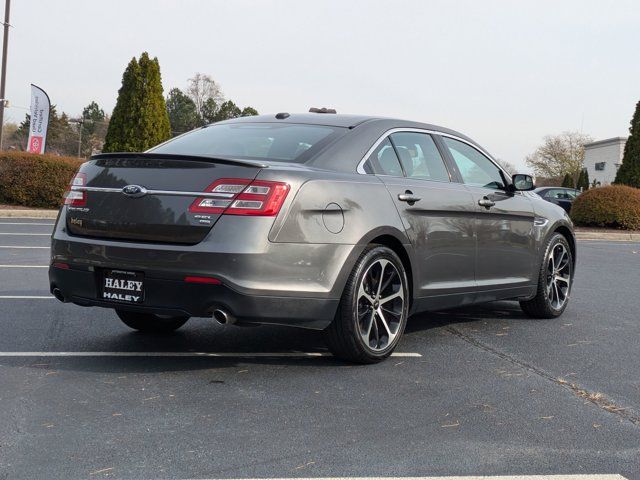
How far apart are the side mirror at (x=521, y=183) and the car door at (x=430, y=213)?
33.5 inches

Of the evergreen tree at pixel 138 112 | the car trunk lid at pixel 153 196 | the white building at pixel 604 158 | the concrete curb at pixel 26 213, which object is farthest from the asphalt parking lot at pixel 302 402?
the white building at pixel 604 158

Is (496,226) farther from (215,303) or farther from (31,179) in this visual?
(31,179)

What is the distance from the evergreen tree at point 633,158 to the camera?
95.8 feet

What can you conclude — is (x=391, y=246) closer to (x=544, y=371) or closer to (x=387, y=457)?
(x=544, y=371)

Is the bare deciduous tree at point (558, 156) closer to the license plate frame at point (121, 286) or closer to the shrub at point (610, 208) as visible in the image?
the shrub at point (610, 208)

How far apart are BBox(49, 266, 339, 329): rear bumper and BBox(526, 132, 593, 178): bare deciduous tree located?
271 feet

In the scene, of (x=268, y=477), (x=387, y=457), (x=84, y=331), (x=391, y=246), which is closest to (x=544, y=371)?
(x=391, y=246)

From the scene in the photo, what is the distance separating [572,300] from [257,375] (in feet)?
16.2

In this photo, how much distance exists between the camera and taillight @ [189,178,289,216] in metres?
4.52

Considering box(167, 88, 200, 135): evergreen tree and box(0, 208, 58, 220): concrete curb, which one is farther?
box(167, 88, 200, 135): evergreen tree

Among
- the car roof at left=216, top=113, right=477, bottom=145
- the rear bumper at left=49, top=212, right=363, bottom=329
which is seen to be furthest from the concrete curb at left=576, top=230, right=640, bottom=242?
the rear bumper at left=49, top=212, right=363, bottom=329

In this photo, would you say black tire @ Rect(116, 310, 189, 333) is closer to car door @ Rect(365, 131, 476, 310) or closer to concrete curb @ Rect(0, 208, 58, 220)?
car door @ Rect(365, 131, 476, 310)

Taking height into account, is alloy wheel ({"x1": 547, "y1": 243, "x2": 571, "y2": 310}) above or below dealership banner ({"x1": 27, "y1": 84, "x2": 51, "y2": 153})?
below

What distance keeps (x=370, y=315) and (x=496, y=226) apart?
1829 millimetres
